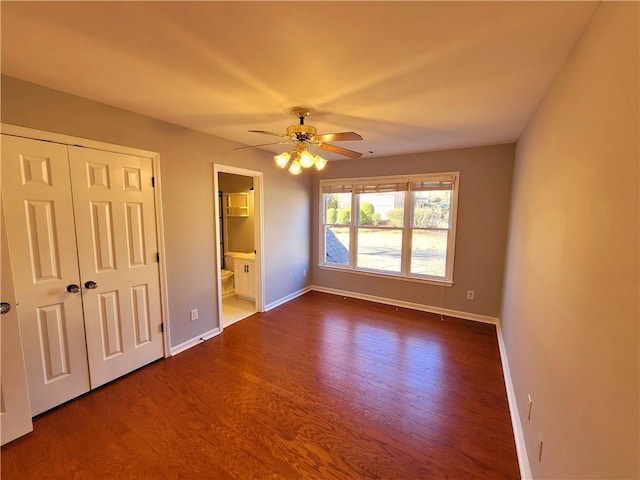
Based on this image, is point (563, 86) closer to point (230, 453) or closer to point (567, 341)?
point (567, 341)

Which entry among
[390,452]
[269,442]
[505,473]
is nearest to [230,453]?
[269,442]

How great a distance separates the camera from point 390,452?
5.92 feet

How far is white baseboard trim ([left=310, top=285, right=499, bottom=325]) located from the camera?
12.7ft

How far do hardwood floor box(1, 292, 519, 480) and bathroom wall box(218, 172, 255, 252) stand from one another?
2.30m

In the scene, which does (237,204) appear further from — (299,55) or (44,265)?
(299,55)

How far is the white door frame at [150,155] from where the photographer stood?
6.25 feet

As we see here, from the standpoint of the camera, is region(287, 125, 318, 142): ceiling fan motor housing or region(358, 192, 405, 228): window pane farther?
region(358, 192, 405, 228): window pane

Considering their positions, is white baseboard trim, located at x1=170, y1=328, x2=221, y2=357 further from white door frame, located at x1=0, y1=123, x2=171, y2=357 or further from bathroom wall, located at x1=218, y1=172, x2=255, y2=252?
bathroom wall, located at x1=218, y1=172, x2=255, y2=252

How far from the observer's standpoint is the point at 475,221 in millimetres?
3793

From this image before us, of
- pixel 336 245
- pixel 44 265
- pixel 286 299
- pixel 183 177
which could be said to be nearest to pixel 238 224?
pixel 286 299

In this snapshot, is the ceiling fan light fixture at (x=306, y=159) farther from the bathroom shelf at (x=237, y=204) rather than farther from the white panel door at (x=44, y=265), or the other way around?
the bathroom shelf at (x=237, y=204)

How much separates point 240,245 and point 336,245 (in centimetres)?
188

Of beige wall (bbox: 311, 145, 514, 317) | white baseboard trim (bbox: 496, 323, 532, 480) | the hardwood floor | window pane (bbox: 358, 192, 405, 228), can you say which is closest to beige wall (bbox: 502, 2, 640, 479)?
white baseboard trim (bbox: 496, 323, 532, 480)

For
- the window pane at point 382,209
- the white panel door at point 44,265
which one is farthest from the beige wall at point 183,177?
the window pane at point 382,209
